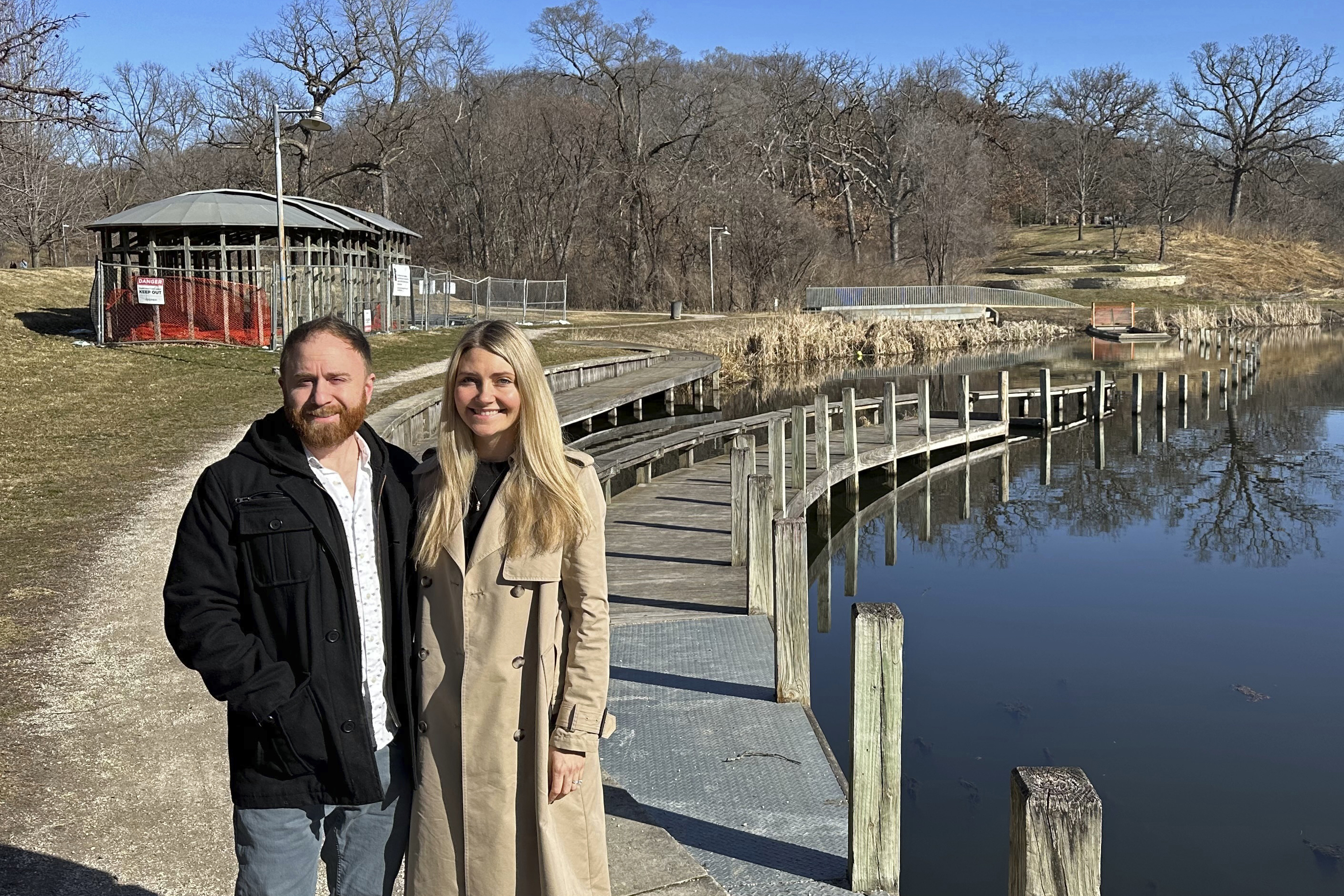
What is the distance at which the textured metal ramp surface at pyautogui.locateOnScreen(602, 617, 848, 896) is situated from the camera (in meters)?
5.41

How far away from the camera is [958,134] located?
3061 inches

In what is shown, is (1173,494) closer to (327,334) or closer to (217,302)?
(327,334)

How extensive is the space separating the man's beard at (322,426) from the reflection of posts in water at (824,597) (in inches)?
414

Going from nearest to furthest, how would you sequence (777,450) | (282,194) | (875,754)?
(875,754), (777,450), (282,194)

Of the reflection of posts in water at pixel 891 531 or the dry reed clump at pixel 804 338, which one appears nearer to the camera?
the reflection of posts in water at pixel 891 531

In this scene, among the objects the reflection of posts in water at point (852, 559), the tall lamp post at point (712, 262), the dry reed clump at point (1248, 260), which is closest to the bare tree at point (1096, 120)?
the dry reed clump at point (1248, 260)

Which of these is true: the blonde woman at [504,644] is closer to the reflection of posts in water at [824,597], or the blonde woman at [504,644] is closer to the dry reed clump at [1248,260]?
the reflection of posts in water at [824,597]

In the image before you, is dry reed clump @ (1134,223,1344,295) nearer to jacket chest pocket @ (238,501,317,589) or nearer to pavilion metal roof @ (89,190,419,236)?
pavilion metal roof @ (89,190,419,236)

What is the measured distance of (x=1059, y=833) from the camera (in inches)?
133

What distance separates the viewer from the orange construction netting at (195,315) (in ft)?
89.2

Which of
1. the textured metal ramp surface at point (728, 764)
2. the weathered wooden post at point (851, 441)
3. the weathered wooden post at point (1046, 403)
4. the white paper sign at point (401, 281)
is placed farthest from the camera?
the white paper sign at point (401, 281)

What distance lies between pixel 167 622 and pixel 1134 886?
647cm

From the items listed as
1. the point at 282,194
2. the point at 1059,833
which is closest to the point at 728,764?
the point at 1059,833

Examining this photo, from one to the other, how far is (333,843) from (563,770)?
0.66 m
